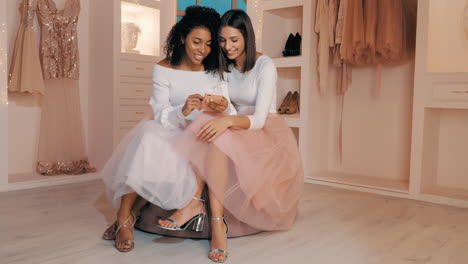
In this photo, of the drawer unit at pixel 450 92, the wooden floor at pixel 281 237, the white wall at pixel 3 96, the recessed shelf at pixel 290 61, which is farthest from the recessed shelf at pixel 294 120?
the white wall at pixel 3 96

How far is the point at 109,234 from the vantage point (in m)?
1.83

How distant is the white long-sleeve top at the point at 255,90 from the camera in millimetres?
1945

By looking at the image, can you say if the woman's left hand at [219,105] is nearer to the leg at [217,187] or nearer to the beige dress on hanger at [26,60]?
the leg at [217,187]

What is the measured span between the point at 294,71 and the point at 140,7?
4.87 feet

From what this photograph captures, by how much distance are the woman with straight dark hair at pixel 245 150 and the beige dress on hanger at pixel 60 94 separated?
5.81 ft

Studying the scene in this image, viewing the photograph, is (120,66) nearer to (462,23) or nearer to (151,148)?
(151,148)

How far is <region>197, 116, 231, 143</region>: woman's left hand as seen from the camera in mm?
1669

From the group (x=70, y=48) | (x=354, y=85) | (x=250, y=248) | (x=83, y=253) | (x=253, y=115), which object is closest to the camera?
(x=83, y=253)

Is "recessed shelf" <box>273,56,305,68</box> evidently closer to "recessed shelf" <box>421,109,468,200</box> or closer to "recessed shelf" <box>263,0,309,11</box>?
"recessed shelf" <box>263,0,309,11</box>

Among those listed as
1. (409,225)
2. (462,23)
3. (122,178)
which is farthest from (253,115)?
(462,23)

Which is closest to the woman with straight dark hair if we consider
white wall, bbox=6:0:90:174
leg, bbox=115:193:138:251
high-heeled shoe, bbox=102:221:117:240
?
leg, bbox=115:193:138:251

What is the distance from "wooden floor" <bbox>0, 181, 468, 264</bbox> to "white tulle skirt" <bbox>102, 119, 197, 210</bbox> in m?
0.23

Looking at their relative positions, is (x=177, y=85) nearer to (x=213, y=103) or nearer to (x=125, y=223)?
(x=213, y=103)

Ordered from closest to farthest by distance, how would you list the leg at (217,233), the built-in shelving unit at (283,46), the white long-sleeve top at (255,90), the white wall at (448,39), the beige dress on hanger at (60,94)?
the leg at (217,233) → the white long-sleeve top at (255,90) → the white wall at (448,39) → the beige dress on hanger at (60,94) → the built-in shelving unit at (283,46)
